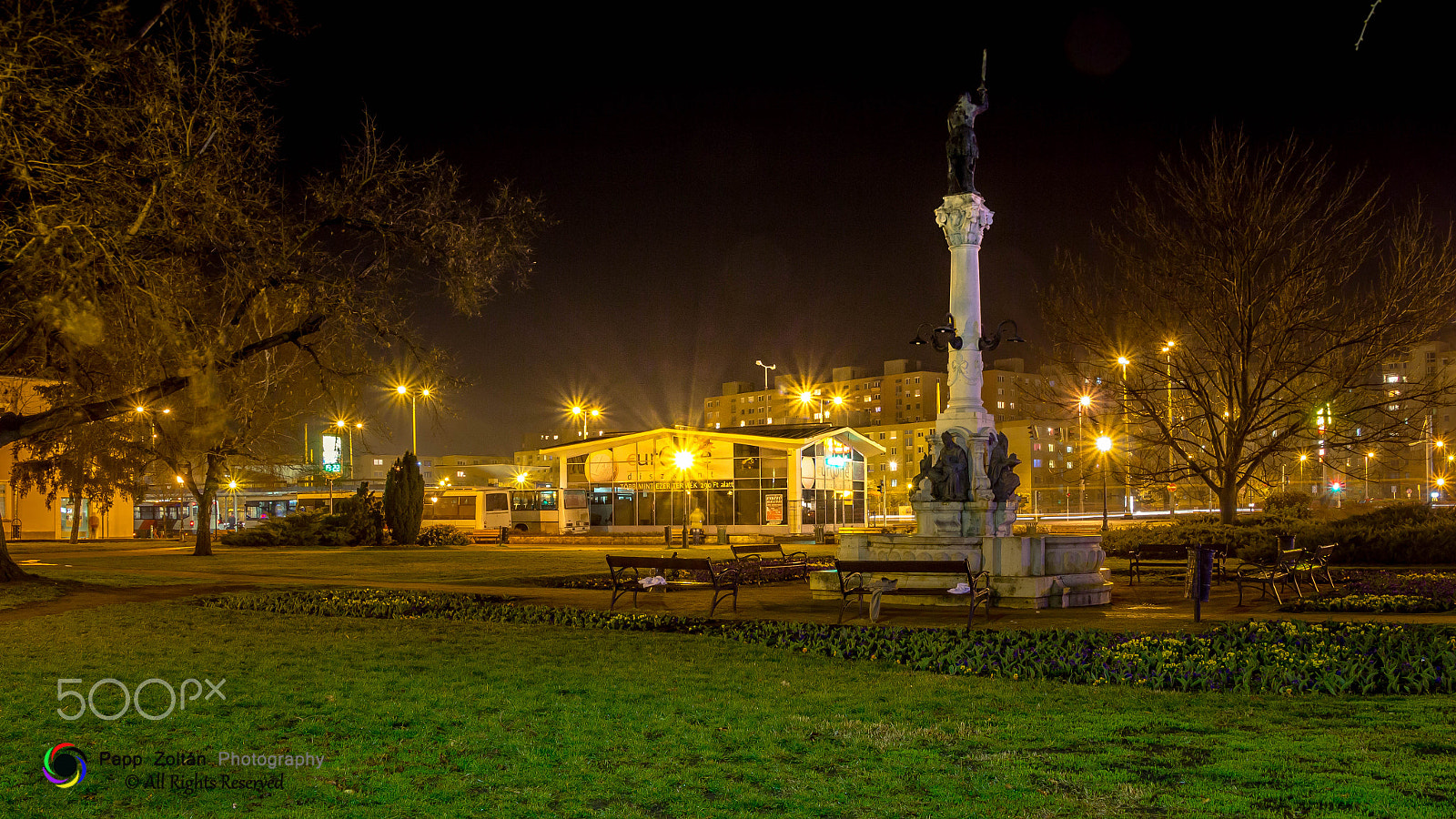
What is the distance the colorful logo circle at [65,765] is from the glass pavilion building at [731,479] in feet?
146

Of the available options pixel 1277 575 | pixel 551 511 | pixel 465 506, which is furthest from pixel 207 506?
pixel 1277 575

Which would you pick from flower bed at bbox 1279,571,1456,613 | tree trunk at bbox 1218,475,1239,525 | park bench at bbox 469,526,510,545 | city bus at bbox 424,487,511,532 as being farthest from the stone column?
city bus at bbox 424,487,511,532

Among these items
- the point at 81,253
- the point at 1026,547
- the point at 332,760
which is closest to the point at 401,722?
the point at 332,760

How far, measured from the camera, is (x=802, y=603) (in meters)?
16.7

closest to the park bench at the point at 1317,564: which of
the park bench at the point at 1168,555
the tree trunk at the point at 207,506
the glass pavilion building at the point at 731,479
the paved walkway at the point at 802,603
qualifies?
the paved walkway at the point at 802,603

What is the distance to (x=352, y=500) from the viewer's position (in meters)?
43.2

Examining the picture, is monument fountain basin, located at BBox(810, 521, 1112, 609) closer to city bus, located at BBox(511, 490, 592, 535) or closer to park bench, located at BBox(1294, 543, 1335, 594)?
park bench, located at BBox(1294, 543, 1335, 594)

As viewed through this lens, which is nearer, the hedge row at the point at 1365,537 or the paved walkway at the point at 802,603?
the paved walkway at the point at 802,603

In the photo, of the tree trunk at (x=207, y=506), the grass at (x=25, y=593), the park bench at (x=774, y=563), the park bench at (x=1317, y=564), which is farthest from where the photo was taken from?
the tree trunk at (x=207, y=506)

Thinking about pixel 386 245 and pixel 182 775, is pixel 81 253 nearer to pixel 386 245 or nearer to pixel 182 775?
pixel 386 245

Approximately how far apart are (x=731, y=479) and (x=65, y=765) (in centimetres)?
4880

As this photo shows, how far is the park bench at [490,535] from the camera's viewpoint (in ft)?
158

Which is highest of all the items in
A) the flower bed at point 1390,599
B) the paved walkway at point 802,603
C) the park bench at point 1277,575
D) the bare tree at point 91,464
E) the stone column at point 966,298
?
the stone column at point 966,298

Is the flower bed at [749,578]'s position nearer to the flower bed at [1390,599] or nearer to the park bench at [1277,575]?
the park bench at [1277,575]
